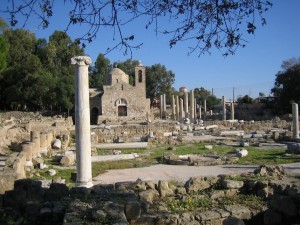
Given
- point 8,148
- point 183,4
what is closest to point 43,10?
point 183,4

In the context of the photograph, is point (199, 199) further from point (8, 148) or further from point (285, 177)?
point (8, 148)

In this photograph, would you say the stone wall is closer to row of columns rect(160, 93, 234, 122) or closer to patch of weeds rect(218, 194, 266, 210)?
patch of weeds rect(218, 194, 266, 210)

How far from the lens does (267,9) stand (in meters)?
5.40

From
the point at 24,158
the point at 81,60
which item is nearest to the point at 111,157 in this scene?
the point at 24,158

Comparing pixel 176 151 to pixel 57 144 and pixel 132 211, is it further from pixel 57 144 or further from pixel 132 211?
pixel 132 211

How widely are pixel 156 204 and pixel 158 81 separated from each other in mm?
65792

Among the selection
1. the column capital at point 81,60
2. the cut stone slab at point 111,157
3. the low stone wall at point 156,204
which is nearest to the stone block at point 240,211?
the low stone wall at point 156,204

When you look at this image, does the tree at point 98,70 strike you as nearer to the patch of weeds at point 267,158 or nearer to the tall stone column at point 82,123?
the patch of weeds at point 267,158

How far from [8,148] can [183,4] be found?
53.3ft

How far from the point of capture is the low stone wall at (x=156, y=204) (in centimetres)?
617

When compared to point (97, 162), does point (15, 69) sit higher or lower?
higher

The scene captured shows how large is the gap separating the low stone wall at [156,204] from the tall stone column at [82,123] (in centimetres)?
142

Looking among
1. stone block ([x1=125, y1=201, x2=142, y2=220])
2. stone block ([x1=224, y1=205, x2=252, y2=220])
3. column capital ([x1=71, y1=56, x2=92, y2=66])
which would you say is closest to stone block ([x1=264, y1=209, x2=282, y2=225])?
stone block ([x1=224, y1=205, x2=252, y2=220])

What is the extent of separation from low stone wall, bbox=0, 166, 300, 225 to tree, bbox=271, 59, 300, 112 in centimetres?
4147
